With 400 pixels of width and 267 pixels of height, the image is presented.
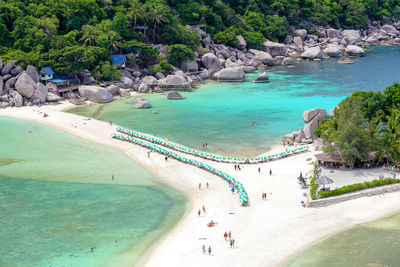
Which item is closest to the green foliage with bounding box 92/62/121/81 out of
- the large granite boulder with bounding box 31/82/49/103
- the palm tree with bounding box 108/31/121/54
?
the palm tree with bounding box 108/31/121/54

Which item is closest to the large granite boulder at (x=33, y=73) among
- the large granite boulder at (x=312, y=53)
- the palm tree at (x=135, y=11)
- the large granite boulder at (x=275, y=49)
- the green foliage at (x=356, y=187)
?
the palm tree at (x=135, y=11)

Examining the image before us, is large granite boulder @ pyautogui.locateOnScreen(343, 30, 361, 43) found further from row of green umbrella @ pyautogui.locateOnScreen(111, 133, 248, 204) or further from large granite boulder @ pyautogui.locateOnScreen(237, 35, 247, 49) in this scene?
row of green umbrella @ pyautogui.locateOnScreen(111, 133, 248, 204)

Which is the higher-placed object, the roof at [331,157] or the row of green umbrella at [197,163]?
the roof at [331,157]

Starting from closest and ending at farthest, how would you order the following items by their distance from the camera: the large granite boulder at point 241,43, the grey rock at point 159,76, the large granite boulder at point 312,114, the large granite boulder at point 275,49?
the large granite boulder at point 312,114 → the grey rock at point 159,76 → the large granite boulder at point 241,43 → the large granite boulder at point 275,49

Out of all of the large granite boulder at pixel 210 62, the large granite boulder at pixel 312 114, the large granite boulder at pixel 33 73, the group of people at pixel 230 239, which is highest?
the large granite boulder at pixel 210 62

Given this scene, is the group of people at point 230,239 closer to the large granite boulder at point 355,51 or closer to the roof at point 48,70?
the roof at point 48,70
